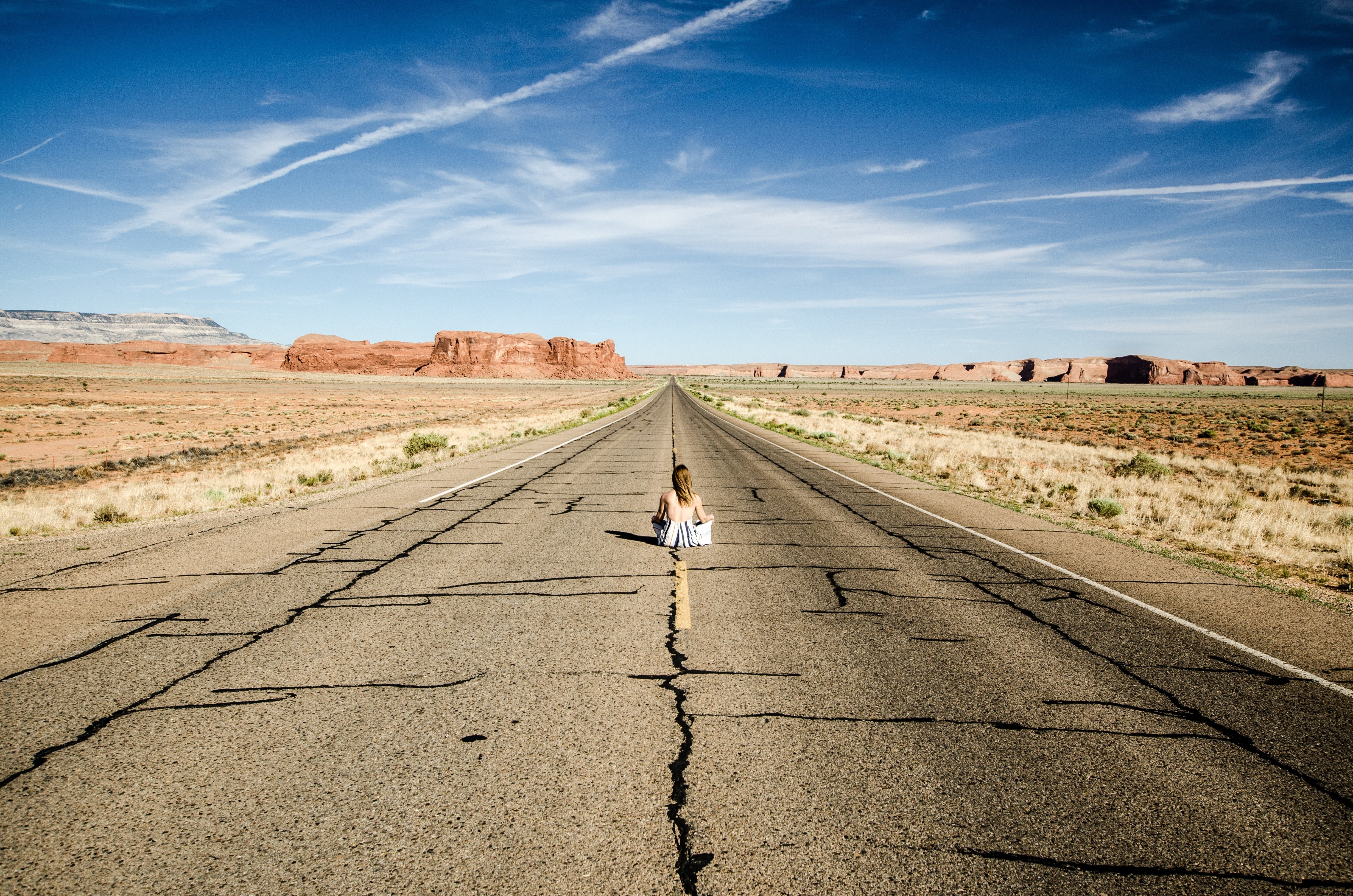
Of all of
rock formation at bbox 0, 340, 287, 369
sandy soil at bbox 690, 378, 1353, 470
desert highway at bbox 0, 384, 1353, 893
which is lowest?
desert highway at bbox 0, 384, 1353, 893

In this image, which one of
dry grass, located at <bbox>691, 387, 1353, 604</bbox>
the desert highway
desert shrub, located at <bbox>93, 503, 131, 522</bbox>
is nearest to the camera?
the desert highway

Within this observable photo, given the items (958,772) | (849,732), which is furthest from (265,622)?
(958,772)

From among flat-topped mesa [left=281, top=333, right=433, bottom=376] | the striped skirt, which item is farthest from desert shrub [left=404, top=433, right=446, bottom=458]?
flat-topped mesa [left=281, top=333, right=433, bottom=376]

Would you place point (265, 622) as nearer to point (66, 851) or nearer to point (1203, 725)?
point (66, 851)

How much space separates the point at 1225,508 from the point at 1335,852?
1339cm

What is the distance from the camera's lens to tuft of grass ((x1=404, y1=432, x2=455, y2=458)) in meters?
20.4

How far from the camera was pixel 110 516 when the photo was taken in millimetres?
10219

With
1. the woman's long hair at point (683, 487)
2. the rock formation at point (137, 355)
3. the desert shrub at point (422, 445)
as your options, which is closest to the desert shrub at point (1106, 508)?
the woman's long hair at point (683, 487)

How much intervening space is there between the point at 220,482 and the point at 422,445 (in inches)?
244

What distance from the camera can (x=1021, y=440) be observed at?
30750mm

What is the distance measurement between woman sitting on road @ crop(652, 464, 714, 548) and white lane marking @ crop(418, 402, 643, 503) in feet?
17.4

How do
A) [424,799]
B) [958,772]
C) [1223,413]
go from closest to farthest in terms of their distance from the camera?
1. [424,799]
2. [958,772]
3. [1223,413]

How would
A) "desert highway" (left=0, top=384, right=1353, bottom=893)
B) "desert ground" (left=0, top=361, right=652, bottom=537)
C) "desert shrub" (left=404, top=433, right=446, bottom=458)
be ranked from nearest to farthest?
"desert highway" (left=0, top=384, right=1353, bottom=893) → "desert ground" (left=0, top=361, right=652, bottom=537) → "desert shrub" (left=404, top=433, right=446, bottom=458)

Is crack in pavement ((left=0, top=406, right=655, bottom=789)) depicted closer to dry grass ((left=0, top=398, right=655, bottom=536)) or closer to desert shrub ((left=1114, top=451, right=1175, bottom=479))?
dry grass ((left=0, top=398, right=655, bottom=536))
